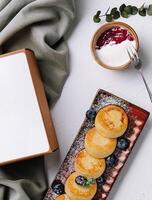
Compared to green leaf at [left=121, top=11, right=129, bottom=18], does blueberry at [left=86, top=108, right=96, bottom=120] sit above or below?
below

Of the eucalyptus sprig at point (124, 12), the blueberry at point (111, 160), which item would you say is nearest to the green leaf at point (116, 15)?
the eucalyptus sprig at point (124, 12)

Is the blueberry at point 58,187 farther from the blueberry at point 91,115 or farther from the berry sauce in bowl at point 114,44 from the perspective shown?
the berry sauce in bowl at point 114,44

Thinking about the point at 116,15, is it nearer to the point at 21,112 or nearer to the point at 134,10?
the point at 134,10

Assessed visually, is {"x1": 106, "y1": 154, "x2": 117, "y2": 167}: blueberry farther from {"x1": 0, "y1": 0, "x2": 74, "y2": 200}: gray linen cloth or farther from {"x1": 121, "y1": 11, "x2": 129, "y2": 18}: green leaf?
{"x1": 121, "y1": 11, "x2": 129, "y2": 18}: green leaf

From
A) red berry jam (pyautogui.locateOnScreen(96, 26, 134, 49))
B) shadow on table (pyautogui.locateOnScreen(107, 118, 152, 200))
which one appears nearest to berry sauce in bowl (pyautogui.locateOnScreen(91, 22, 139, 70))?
red berry jam (pyautogui.locateOnScreen(96, 26, 134, 49))

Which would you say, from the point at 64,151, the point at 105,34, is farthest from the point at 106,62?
the point at 64,151

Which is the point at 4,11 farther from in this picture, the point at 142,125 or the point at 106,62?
the point at 142,125
